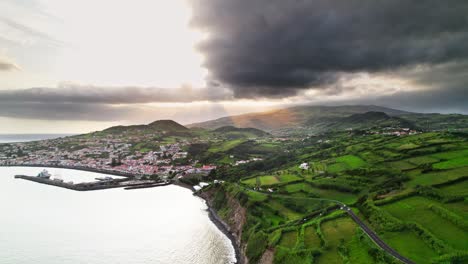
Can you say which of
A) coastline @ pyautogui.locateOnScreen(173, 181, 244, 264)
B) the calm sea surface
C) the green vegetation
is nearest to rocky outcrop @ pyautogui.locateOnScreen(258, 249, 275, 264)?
the green vegetation

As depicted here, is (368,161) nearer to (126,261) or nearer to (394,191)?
(394,191)

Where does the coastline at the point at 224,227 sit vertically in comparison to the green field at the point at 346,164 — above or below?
below

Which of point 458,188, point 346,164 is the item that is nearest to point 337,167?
point 346,164

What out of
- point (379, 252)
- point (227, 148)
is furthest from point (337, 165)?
point (227, 148)

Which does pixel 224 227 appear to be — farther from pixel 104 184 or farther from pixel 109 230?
pixel 104 184

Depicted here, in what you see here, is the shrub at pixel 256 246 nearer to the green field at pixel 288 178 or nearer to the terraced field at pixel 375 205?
the terraced field at pixel 375 205

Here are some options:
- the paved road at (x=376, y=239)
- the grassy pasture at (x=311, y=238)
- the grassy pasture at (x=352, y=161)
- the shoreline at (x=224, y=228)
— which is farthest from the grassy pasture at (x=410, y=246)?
the grassy pasture at (x=352, y=161)
